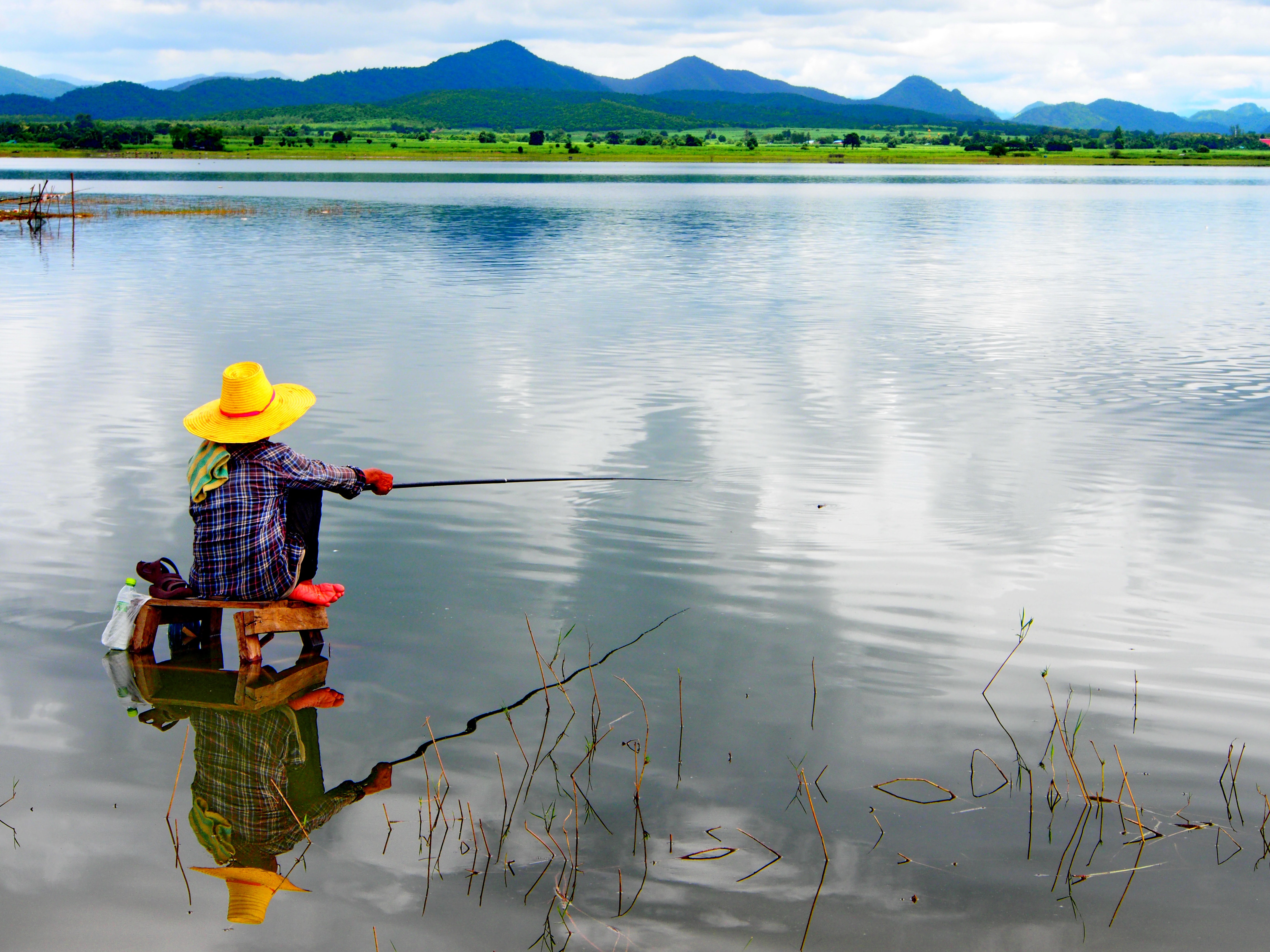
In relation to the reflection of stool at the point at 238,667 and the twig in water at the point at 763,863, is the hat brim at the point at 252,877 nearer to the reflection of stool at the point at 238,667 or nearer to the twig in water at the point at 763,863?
the reflection of stool at the point at 238,667

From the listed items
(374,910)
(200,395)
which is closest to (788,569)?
(374,910)

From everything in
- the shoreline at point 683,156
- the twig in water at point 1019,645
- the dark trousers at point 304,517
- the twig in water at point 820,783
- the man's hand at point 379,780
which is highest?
the shoreline at point 683,156

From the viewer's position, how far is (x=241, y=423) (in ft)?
20.9

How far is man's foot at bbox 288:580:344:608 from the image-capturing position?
21.7ft

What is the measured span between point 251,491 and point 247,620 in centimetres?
76

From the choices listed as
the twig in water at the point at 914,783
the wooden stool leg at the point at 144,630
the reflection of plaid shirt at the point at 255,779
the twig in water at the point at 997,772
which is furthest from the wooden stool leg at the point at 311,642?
the twig in water at the point at 997,772

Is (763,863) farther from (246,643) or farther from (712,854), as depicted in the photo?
(246,643)

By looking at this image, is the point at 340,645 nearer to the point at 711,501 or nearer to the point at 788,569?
the point at 788,569

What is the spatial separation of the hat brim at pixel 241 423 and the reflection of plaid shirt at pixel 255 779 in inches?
61.6

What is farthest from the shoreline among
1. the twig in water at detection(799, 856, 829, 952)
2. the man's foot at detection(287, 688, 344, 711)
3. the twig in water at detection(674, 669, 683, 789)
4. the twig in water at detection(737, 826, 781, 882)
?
the twig in water at detection(799, 856, 829, 952)

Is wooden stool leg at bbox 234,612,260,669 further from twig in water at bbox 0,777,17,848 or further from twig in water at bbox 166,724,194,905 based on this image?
twig in water at bbox 0,777,17,848

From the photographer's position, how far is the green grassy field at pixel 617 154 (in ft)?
465

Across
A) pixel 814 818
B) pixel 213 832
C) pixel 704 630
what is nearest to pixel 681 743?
pixel 814 818

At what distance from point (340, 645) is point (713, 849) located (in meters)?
3.13
